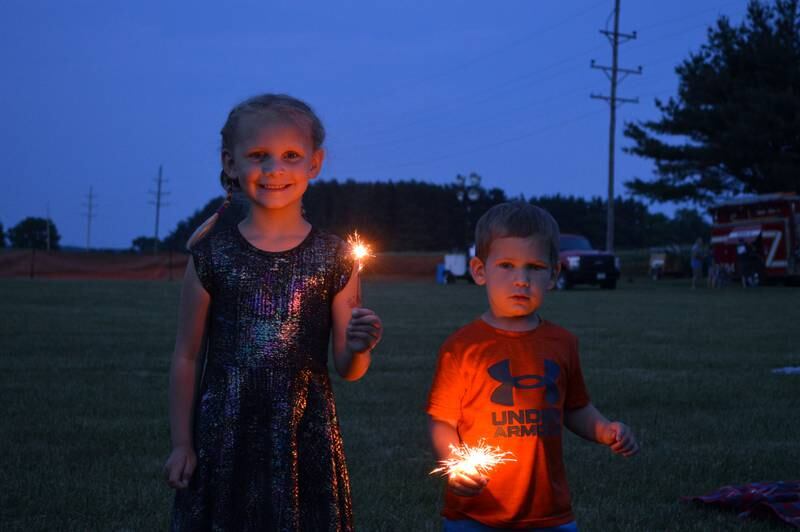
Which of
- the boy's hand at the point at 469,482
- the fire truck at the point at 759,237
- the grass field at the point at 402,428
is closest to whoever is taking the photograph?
the boy's hand at the point at 469,482

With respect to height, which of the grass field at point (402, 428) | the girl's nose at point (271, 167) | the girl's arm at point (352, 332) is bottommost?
the grass field at point (402, 428)

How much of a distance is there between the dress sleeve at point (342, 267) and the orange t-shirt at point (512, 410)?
1.17 feet

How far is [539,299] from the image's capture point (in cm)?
271

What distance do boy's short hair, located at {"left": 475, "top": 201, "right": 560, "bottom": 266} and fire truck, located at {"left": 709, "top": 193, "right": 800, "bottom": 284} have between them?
31877 millimetres

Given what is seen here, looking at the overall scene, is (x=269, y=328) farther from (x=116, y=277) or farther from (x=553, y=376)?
(x=116, y=277)

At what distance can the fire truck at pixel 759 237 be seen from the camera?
32.2 meters

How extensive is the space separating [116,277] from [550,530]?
50.0 meters

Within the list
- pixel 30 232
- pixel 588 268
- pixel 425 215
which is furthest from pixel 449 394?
pixel 30 232

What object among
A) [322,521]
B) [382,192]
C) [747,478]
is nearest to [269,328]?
[322,521]

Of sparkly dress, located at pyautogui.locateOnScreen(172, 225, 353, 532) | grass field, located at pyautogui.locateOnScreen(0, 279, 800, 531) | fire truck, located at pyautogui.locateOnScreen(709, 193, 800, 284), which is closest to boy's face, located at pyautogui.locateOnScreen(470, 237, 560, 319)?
sparkly dress, located at pyautogui.locateOnScreen(172, 225, 353, 532)

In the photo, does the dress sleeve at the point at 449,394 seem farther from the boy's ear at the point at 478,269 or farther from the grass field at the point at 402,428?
the grass field at the point at 402,428

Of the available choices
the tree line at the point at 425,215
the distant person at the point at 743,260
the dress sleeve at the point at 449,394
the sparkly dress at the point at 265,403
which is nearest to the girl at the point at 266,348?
the sparkly dress at the point at 265,403

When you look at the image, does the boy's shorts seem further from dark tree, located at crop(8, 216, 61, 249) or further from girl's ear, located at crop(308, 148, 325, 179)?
dark tree, located at crop(8, 216, 61, 249)

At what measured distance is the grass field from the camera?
441 centimetres
